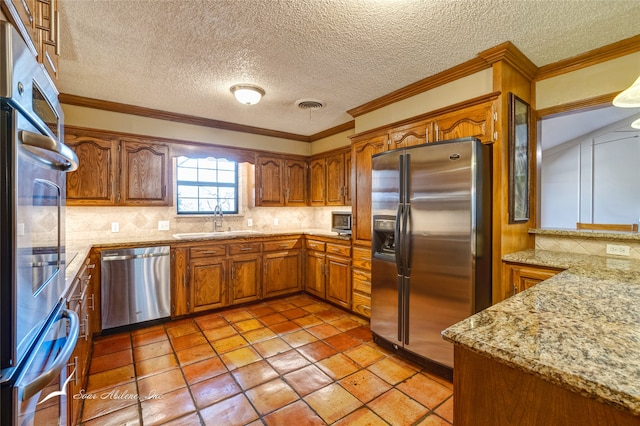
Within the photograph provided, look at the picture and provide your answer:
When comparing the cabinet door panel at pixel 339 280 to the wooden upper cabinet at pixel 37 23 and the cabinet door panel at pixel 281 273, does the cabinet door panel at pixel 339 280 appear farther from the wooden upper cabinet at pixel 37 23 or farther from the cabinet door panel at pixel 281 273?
the wooden upper cabinet at pixel 37 23

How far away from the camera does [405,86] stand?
109 inches

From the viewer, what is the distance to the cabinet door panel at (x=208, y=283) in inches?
134

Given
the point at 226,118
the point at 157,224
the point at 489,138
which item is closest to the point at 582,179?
the point at 489,138

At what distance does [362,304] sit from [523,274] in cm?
162

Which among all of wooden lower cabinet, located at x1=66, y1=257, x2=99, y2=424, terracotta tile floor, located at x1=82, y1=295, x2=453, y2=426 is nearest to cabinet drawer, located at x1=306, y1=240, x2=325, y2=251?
terracotta tile floor, located at x1=82, y1=295, x2=453, y2=426

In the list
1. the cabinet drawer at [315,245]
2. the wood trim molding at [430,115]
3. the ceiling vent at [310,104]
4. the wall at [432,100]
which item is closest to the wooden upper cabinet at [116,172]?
the ceiling vent at [310,104]

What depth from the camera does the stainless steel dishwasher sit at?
9.45 feet

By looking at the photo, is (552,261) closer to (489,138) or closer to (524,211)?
(524,211)

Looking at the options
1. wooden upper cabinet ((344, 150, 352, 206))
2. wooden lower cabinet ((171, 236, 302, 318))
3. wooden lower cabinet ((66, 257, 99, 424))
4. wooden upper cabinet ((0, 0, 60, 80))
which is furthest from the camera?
wooden upper cabinet ((344, 150, 352, 206))

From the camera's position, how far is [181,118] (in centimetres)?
366

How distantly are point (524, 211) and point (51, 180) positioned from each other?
9.83ft

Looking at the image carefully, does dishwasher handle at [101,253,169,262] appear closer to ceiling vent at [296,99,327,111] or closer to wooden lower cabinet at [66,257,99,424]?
wooden lower cabinet at [66,257,99,424]

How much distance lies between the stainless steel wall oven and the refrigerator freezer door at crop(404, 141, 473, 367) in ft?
6.95

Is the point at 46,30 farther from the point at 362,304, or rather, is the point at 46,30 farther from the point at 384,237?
the point at 362,304
